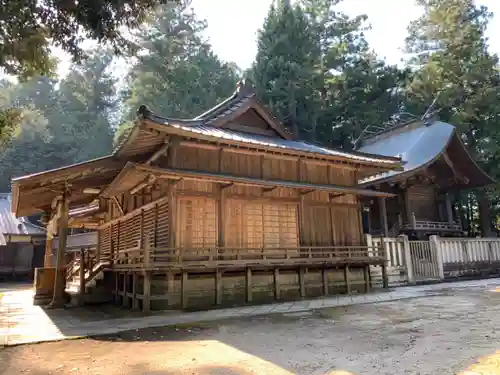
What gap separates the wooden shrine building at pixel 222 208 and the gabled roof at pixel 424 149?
6.19 m

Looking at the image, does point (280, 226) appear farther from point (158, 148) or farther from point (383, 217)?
point (383, 217)

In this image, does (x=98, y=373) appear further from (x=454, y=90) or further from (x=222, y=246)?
(x=454, y=90)

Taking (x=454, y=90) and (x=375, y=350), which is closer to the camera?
(x=375, y=350)

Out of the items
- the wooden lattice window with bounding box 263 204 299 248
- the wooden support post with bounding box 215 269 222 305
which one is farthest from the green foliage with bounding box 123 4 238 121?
the wooden support post with bounding box 215 269 222 305

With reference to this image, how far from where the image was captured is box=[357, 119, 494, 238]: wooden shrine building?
21.8 m

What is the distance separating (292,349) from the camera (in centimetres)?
589

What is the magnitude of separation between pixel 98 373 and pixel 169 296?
550 centimetres

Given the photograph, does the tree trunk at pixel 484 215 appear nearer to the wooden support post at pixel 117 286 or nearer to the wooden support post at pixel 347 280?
the wooden support post at pixel 347 280

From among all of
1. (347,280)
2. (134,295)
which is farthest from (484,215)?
(134,295)

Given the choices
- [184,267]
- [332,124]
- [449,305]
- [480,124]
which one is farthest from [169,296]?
[332,124]

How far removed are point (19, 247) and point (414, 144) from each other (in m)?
28.6

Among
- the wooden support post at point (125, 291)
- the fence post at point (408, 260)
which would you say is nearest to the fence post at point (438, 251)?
the fence post at point (408, 260)

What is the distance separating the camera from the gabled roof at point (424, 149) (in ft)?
70.4

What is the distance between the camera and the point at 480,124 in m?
27.3
